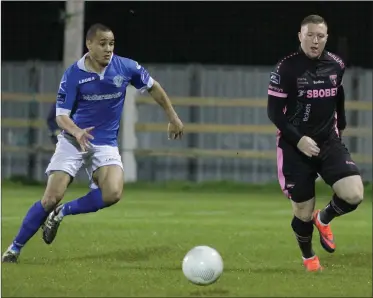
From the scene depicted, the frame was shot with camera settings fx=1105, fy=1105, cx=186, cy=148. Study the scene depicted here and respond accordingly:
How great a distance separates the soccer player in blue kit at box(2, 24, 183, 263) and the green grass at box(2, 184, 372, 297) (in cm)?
41

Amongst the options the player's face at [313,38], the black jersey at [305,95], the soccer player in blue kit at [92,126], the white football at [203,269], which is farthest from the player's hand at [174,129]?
the white football at [203,269]

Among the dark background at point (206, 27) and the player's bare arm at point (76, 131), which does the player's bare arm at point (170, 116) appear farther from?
the dark background at point (206, 27)

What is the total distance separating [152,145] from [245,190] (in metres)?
2.67

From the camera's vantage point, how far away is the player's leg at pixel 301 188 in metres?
8.79

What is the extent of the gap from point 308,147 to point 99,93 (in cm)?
187

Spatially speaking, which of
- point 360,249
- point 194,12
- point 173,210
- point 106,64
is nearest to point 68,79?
point 106,64

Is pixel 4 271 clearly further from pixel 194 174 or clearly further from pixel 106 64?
pixel 194 174

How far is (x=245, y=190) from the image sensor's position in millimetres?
19016

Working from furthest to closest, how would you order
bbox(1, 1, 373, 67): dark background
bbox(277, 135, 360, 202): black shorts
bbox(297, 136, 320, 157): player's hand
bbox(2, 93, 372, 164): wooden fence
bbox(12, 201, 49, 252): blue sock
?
bbox(1, 1, 373, 67): dark background < bbox(2, 93, 372, 164): wooden fence < bbox(12, 201, 49, 252): blue sock < bbox(277, 135, 360, 202): black shorts < bbox(297, 136, 320, 157): player's hand

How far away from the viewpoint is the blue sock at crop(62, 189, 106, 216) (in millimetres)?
9296

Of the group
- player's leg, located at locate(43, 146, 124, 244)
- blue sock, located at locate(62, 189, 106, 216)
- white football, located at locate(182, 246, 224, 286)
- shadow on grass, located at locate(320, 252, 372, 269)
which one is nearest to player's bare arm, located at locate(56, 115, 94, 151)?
player's leg, located at locate(43, 146, 124, 244)

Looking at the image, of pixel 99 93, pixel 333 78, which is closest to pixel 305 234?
pixel 333 78

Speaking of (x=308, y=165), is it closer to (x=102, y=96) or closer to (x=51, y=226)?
(x=102, y=96)

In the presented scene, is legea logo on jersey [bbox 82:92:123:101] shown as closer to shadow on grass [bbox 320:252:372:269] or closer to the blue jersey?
the blue jersey
